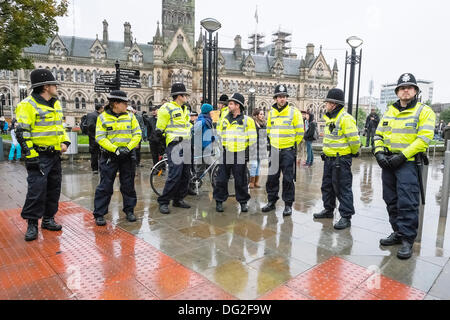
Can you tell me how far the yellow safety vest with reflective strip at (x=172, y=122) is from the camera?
18.6 feet

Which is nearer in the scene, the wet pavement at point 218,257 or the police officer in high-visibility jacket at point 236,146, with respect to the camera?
the wet pavement at point 218,257

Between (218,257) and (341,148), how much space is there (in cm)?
275

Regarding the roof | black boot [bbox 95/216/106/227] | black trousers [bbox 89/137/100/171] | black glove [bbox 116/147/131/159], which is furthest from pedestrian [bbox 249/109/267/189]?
the roof

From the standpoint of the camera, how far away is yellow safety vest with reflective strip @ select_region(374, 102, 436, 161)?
155 inches

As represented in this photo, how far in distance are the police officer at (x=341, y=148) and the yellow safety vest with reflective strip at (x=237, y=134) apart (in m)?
1.38

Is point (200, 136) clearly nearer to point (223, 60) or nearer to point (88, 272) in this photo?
point (88, 272)

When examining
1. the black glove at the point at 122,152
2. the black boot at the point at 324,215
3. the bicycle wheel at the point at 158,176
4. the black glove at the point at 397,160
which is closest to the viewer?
the black glove at the point at 397,160

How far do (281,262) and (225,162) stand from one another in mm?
2479

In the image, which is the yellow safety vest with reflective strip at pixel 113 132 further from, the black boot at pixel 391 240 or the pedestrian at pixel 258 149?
the black boot at pixel 391 240

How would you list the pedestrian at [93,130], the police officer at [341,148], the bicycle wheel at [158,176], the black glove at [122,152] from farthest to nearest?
the pedestrian at [93,130] → the bicycle wheel at [158,176] → the police officer at [341,148] → the black glove at [122,152]

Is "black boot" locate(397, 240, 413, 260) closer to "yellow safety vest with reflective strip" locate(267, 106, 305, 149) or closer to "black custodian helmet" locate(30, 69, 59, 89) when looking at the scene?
"yellow safety vest with reflective strip" locate(267, 106, 305, 149)

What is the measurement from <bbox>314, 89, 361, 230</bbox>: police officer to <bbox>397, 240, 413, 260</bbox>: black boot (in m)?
1.06

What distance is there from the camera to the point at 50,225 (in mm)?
4801

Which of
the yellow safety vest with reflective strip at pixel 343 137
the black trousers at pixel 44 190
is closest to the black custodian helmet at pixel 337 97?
the yellow safety vest with reflective strip at pixel 343 137
